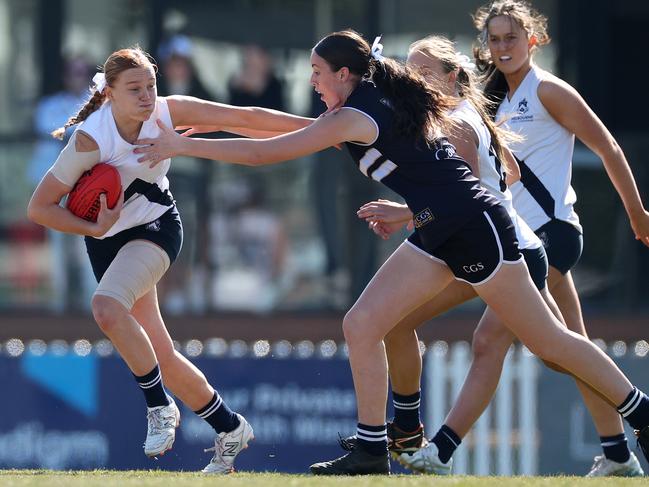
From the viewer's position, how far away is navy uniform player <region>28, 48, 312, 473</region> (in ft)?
19.3

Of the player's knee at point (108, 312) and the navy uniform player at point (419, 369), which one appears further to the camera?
the navy uniform player at point (419, 369)

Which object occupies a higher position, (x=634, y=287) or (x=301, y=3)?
(x=301, y=3)

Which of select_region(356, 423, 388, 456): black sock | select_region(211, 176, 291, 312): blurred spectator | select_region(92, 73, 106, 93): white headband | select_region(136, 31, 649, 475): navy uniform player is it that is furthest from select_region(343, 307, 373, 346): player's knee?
select_region(211, 176, 291, 312): blurred spectator

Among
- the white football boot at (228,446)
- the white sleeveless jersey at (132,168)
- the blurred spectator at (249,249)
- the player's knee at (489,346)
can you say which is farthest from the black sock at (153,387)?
the blurred spectator at (249,249)

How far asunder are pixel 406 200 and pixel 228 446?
1495 millimetres

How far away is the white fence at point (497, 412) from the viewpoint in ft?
32.2

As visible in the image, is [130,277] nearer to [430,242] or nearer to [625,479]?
[430,242]

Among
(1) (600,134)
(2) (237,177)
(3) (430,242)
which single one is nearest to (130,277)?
(3) (430,242)

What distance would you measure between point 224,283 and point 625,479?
5.83m

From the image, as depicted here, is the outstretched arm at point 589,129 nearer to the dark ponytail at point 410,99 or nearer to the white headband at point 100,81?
the dark ponytail at point 410,99

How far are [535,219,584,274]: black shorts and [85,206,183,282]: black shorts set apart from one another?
5.40ft

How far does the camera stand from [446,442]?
6160 millimetres

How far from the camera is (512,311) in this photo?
5652 millimetres

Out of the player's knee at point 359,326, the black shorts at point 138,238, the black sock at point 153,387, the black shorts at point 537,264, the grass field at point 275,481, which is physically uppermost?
the black shorts at point 138,238
